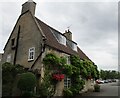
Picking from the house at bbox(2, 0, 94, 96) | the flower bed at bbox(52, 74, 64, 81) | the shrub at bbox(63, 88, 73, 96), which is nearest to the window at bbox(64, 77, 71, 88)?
the house at bbox(2, 0, 94, 96)

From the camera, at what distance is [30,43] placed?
1967 cm

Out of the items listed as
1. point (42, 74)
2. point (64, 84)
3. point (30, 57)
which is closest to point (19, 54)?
point (30, 57)

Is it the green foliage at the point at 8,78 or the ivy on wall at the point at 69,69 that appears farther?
the ivy on wall at the point at 69,69

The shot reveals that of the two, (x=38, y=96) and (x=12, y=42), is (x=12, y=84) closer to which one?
(x=38, y=96)

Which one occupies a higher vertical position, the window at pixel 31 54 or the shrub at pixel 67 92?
the window at pixel 31 54

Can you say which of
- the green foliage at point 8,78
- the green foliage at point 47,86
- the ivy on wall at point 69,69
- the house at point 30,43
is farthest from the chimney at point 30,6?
the green foliage at point 8,78

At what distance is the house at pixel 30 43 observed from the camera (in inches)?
713

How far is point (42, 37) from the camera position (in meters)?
18.1

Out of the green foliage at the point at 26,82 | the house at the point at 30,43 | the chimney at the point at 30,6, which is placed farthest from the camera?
the chimney at the point at 30,6

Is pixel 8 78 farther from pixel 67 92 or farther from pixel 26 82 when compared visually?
pixel 67 92

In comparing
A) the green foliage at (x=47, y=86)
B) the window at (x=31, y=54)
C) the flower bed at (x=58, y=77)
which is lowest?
the green foliage at (x=47, y=86)

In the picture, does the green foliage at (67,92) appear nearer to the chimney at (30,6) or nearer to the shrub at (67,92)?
the shrub at (67,92)

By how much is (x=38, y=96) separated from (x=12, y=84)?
2617 millimetres

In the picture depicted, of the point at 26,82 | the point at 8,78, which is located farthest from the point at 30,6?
the point at 26,82
